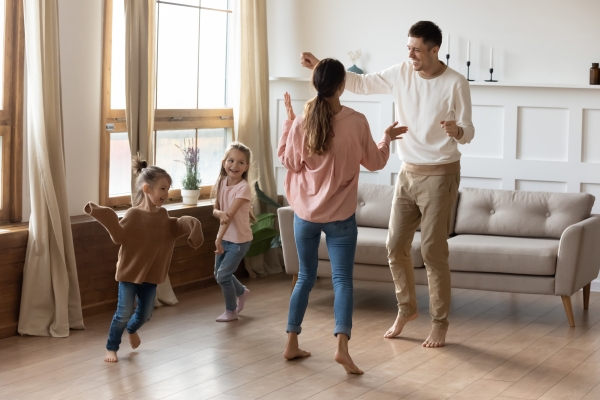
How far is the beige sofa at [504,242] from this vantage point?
16.0 ft

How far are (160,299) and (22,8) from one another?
77.6 inches

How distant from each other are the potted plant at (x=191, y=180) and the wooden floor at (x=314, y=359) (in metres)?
0.87

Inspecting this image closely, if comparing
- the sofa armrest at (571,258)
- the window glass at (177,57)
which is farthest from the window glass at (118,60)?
the sofa armrest at (571,258)

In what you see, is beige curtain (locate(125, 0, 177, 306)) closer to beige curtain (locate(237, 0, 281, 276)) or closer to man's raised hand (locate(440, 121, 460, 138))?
beige curtain (locate(237, 0, 281, 276))

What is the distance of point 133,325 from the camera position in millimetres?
4051

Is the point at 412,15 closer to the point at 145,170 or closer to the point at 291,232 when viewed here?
the point at 291,232

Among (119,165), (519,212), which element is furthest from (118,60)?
(519,212)

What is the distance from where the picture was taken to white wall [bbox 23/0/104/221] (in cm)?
489

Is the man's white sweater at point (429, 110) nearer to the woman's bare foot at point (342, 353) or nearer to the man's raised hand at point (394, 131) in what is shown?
the man's raised hand at point (394, 131)

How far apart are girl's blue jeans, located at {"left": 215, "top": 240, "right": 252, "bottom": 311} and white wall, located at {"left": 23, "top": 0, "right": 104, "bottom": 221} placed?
39.9 inches

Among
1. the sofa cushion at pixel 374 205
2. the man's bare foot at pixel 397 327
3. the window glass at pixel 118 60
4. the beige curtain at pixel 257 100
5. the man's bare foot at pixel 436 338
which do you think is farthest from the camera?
the beige curtain at pixel 257 100

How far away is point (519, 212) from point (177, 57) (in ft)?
8.85

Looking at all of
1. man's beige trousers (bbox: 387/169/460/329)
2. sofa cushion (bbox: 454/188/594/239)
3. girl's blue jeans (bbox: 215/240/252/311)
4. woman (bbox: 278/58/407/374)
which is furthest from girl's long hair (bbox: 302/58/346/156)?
sofa cushion (bbox: 454/188/594/239)

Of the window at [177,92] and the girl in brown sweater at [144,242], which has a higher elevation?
the window at [177,92]
